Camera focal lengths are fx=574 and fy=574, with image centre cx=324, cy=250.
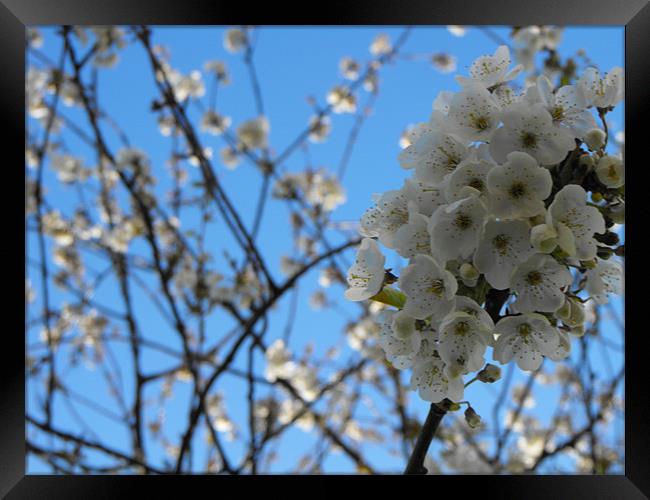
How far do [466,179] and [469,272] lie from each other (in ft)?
0.41

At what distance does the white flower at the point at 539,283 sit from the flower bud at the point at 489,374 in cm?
15

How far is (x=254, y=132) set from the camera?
12.6 feet

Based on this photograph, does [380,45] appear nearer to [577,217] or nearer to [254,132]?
[254,132]

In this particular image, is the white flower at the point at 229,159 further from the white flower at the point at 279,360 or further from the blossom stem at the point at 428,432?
the blossom stem at the point at 428,432

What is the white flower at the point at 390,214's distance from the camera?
82 cm

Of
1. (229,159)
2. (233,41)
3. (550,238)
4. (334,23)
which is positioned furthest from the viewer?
(229,159)

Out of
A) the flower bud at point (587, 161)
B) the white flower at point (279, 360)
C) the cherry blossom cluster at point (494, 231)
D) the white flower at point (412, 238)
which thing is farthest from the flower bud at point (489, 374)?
the white flower at point (279, 360)

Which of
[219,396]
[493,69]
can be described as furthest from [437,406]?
[219,396]

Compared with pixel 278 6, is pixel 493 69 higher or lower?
lower

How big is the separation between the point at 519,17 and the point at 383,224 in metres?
0.55

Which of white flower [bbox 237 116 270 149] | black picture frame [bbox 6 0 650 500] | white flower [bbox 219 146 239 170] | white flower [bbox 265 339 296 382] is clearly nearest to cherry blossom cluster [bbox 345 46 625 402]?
black picture frame [bbox 6 0 650 500]

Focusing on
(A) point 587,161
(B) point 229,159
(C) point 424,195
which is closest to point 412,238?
(C) point 424,195

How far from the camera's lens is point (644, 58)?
1051mm

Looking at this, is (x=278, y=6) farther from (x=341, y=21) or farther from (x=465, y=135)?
(x=465, y=135)
